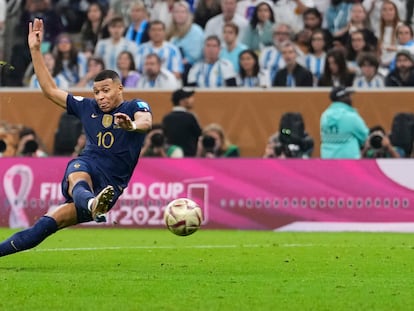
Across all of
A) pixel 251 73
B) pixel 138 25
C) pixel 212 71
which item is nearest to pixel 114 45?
pixel 138 25

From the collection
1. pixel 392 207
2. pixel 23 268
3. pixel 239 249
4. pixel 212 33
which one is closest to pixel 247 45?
pixel 212 33

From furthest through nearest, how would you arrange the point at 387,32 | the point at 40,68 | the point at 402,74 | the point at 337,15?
the point at 337,15, the point at 387,32, the point at 402,74, the point at 40,68

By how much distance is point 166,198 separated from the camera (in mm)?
19844

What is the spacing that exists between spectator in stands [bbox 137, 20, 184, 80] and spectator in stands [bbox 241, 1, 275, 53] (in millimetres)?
1416

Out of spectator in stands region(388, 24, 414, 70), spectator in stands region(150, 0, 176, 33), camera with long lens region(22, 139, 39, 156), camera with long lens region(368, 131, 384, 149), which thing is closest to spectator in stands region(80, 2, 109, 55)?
spectator in stands region(150, 0, 176, 33)

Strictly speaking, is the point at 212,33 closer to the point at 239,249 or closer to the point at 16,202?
the point at 16,202

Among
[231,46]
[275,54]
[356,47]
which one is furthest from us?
[231,46]

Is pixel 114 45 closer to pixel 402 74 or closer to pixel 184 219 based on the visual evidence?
pixel 402 74

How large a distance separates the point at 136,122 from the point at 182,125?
980cm

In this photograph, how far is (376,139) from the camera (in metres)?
21.0

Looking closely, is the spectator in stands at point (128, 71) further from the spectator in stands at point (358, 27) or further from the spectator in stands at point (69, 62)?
the spectator in stands at point (358, 27)

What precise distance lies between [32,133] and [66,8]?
458 cm

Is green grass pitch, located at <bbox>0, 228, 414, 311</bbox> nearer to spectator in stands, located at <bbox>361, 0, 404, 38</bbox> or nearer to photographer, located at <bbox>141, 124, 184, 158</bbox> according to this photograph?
photographer, located at <bbox>141, 124, 184, 158</bbox>

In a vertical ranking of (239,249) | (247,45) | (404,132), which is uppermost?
(247,45)
